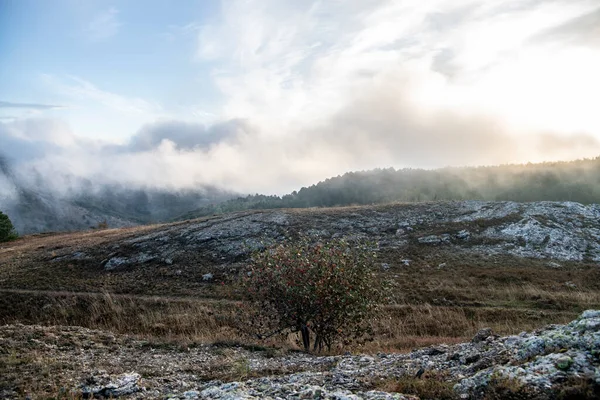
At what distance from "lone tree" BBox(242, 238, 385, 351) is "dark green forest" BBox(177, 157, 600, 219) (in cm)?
9117

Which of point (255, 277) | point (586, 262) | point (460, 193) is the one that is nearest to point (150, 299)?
point (255, 277)

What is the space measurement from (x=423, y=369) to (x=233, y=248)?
128 ft

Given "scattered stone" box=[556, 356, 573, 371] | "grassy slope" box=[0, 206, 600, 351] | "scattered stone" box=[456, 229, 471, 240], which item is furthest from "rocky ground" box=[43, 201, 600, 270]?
"scattered stone" box=[556, 356, 573, 371]

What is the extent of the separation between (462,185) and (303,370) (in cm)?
13207

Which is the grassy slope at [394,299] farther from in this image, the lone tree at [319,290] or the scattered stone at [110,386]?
the scattered stone at [110,386]

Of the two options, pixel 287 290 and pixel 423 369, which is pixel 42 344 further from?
pixel 423 369

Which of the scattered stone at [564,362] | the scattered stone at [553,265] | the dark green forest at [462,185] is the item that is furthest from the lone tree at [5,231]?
the scattered stone at [564,362]

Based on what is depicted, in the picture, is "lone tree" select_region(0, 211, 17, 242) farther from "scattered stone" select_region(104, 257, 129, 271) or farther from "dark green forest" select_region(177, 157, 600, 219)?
"dark green forest" select_region(177, 157, 600, 219)

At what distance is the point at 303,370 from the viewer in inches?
460

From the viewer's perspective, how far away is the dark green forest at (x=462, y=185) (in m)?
97.1

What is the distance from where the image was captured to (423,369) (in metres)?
9.81

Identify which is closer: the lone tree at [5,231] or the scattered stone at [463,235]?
the scattered stone at [463,235]

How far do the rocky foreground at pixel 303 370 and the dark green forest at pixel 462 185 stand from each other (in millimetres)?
95092

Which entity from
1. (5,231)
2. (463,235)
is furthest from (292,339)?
(5,231)
